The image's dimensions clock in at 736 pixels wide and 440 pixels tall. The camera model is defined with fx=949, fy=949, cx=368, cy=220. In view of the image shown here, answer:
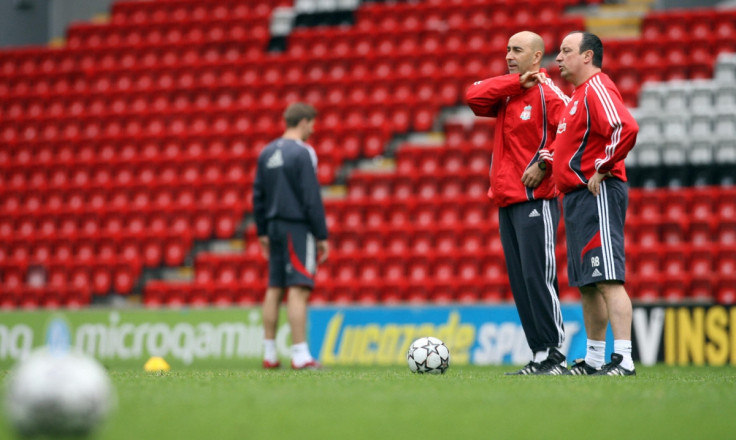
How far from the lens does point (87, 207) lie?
46.5 feet

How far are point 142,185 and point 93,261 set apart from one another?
4.95ft

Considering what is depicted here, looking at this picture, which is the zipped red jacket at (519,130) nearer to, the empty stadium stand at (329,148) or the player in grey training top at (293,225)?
the player in grey training top at (293,225)

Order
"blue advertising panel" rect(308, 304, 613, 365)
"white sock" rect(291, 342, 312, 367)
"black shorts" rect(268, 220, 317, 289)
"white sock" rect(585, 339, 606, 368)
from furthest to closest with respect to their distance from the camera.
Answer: "blue advertising panel" rect(308, 304, 613, 365) → "black shorts" rect(268, 220, 317, 289) → "white sock" rect(291, 342, 312, 367) → "white sock" rect(585, 339, 606, 368)

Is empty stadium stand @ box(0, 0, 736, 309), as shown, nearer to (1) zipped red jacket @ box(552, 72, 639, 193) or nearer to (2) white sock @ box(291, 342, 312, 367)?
(2) white sock @ box(291, 342, 312, 367)

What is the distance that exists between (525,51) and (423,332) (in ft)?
14.4

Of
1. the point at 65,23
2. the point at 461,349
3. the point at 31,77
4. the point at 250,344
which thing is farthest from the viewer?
the point at 65,23

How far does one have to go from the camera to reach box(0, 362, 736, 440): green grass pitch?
3303mm

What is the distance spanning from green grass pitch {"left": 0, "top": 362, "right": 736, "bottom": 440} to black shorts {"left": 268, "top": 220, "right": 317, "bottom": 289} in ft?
7.12

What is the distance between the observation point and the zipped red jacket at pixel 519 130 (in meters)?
5.86

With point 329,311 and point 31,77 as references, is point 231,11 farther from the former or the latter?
point 329,311

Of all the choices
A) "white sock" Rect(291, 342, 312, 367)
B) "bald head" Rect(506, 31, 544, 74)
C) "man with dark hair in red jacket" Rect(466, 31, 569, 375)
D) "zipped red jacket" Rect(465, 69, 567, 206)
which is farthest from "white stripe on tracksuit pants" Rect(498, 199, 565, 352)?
"white sock" Rect(291, 342, 312, 367)

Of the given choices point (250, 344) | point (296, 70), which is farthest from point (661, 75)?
point (250, 344)

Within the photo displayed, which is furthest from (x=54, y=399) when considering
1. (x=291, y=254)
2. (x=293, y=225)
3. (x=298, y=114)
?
(x=298, y=114)

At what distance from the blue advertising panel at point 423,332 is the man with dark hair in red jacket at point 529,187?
3.41 metres
